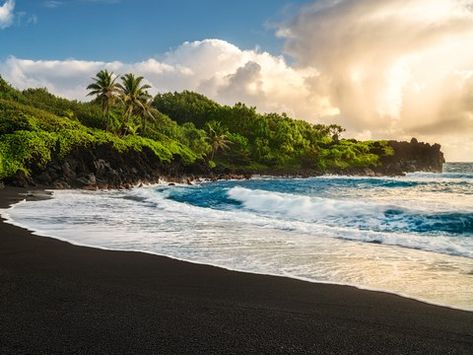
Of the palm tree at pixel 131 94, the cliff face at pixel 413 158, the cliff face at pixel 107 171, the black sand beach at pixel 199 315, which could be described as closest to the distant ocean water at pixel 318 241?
the black sand beach at pixel 199 315

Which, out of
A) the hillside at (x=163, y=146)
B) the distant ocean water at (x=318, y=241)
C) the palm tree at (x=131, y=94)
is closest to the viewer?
the distant ocean water at (x=318, y=241)

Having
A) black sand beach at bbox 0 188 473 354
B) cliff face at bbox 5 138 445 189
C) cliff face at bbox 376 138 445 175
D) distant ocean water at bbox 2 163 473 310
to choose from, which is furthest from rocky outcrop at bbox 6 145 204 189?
cliff face at bbox 376 138 445 175

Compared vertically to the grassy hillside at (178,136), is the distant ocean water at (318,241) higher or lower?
lower

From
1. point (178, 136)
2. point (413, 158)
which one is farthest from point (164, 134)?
point (413, 158)

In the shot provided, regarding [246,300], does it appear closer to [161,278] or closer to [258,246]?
[161,278]

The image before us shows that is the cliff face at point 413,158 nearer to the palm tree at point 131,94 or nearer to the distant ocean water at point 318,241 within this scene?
the palm tree at point 131,94

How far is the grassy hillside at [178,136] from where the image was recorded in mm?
36781

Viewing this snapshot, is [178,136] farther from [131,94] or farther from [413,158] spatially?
[413,158]

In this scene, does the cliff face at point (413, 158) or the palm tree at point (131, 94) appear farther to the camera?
the cliff face at point (413, 158)

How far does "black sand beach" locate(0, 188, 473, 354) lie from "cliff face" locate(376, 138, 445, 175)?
109991 millimetres

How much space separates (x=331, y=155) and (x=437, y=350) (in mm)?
99117

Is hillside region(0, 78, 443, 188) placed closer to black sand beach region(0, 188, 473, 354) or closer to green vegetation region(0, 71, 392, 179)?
green vegetation region(0, 71, 392, 179)

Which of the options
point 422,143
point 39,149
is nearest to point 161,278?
point 39,149

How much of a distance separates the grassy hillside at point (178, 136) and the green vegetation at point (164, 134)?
0.34 ft
